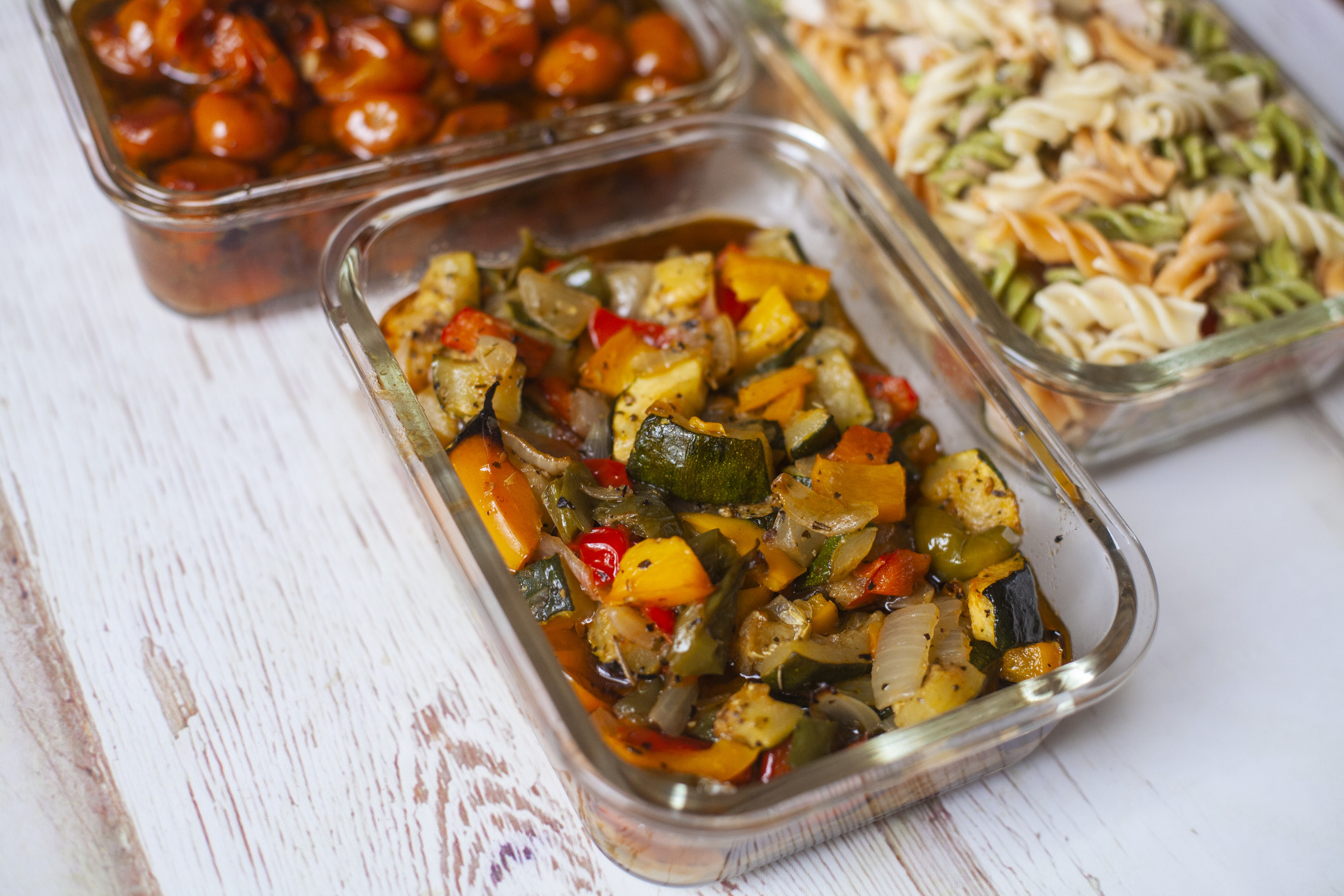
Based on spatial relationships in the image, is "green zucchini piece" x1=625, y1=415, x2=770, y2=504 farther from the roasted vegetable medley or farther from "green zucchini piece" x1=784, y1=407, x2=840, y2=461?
"green zucchini piece" x1=784, y1=407, x2=840, y2=461

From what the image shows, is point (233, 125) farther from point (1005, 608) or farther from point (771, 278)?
point (1005, 608)

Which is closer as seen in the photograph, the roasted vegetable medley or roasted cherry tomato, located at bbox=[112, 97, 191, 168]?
the roasted vegetable medley

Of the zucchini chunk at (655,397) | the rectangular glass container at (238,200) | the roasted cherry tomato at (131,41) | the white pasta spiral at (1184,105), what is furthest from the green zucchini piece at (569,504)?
the white pasta spiral at (1184,105)

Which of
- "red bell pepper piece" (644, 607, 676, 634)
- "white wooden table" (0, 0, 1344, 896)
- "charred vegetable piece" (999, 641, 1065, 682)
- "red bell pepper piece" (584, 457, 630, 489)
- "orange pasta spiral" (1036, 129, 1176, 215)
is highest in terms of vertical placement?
"orange pasta spiral" (1036, 129, 1176, 215)

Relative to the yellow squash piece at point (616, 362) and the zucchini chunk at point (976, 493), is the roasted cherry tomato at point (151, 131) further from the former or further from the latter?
the zucchini chunk at point (976, 493)

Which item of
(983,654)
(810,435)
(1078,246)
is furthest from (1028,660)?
(1078,246)

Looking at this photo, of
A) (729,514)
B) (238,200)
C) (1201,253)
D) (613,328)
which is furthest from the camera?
(1201,253)

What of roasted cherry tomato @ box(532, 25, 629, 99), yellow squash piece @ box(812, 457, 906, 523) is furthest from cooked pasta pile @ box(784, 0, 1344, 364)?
yellow squash piece @ box(812, 457, 906, 523)
